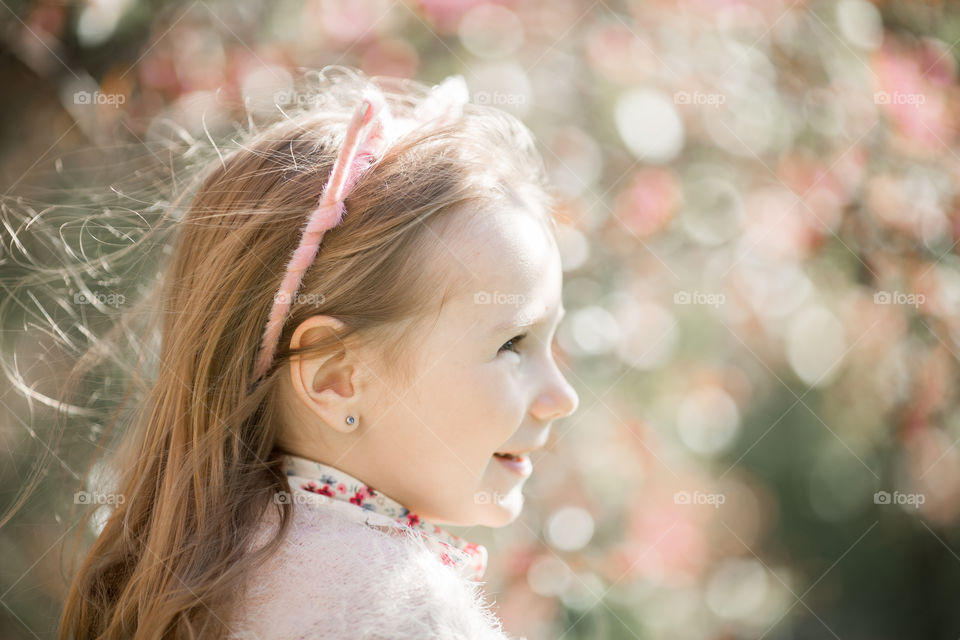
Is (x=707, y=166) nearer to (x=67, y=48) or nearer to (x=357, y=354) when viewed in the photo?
(x=357, y=354)

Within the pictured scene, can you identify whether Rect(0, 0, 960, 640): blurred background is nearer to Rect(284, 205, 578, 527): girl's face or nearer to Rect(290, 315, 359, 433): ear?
Rect(284, 205, 578, 527): girl's face

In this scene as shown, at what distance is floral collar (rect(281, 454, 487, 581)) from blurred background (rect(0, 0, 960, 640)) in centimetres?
71

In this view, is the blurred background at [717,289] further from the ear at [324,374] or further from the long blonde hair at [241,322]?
the ear at [324,374]

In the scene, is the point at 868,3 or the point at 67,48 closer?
the point at 67,48

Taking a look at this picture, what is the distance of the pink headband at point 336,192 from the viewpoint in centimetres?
109

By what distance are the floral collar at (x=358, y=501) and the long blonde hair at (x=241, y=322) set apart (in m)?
0.03

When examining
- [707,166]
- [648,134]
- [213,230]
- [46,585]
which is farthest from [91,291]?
[707,166]

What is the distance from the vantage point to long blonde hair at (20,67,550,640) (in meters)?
1.09

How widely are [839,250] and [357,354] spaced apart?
50.4 inches

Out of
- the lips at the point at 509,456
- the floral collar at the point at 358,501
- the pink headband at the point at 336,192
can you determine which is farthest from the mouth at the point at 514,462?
the pink headband at the point at 336,192

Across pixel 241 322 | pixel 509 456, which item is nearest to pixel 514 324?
pixel 509 456

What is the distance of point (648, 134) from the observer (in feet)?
5.75

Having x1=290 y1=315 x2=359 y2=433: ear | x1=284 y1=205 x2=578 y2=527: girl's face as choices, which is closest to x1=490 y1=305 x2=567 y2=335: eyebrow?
x1=284 y1=205 x2=578 y2=527: girl's face

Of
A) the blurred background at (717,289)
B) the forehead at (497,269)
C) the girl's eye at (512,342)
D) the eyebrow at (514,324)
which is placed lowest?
the blurred background at (717,289)
